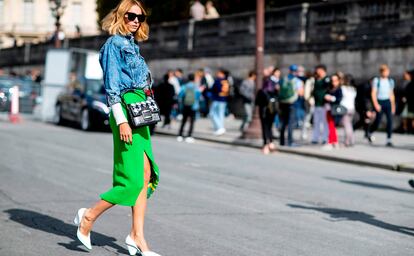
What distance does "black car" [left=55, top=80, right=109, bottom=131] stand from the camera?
85.8 feet

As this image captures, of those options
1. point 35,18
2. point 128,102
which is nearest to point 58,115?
point 128,102

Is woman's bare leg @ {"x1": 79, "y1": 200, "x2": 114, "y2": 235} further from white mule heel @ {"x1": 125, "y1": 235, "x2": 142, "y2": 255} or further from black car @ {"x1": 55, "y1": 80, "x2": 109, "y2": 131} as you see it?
black car @ {"x1": 55, "y1": 80, "x2": 109, "y2": 131}

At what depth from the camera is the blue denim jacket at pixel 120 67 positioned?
7.18m

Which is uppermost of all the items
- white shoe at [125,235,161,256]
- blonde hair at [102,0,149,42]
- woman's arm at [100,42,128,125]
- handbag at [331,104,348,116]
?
blonde hair at [102,0,149,42]

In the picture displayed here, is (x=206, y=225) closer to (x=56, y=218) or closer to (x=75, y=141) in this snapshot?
(x=56, y=218)

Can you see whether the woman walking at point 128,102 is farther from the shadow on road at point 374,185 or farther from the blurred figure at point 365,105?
the blurred figure at point 365,105

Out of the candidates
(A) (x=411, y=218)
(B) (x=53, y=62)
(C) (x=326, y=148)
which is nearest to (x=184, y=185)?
(A) (x=411, y=218)

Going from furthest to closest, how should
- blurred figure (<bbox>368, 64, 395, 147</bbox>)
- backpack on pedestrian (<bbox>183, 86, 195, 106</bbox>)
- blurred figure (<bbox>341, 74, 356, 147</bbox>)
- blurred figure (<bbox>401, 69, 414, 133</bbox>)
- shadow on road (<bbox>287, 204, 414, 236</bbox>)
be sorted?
backpack on pedestrian (<bbox>183, 86, 195, 106</bbox>) → blurred figure (<bbox>401, 69, 414, 133</bbox>) → blurred figure (<bbox>368, 64, 395, 147</bbox>) → blurred figure (<bbox>341, 74, 356, 147</bbox>) → shadow on road (<bbox>287, 204, 414, 236</bbox>)

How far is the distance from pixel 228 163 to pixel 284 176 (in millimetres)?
2340

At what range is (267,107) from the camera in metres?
20.3

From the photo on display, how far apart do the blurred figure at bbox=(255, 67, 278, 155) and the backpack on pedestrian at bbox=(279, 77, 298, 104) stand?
213 millimetres

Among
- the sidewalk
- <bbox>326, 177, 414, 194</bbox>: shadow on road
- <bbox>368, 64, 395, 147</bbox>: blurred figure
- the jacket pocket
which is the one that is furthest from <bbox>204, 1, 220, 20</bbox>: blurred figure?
the jacket pocket

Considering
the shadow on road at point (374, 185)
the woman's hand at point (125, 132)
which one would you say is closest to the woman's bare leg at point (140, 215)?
the woman's hand at point (125, 132)

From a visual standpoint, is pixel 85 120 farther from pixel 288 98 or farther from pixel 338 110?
pixel 338 110
